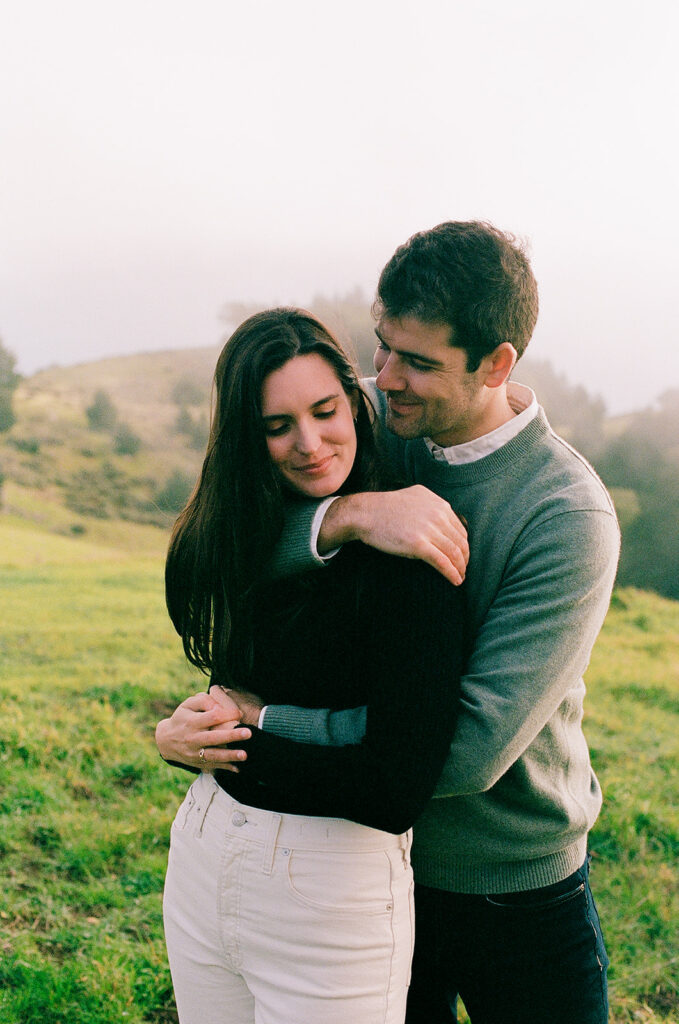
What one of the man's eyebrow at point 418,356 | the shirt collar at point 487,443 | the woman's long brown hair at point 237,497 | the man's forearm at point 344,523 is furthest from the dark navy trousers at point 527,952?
the man's eyebrow at point 418,356

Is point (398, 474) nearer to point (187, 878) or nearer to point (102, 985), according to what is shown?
point (187, 878)

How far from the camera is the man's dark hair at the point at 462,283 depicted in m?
2.12

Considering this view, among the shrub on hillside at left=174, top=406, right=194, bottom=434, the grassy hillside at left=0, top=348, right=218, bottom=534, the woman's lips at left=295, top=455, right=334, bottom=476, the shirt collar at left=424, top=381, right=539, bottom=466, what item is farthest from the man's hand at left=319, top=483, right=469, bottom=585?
the shrub on hillside at left=174, top=406, right=194, bottom=434

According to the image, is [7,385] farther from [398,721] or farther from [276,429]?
[398,721]

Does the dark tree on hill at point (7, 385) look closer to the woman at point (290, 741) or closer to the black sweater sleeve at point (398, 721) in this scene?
the woman at point (290, 741)

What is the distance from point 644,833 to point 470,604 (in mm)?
3218

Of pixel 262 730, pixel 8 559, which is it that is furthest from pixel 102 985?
pixel 8 559

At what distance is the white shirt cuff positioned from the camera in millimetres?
1760

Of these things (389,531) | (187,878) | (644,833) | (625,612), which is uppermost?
(389,531)

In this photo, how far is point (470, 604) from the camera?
1.90 metres

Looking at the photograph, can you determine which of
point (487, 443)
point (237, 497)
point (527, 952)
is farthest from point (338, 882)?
point (487, 443)

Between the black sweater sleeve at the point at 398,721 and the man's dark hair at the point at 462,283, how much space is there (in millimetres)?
790

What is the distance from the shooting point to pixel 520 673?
67.5 inches

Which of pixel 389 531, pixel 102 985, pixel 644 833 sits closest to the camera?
pixel 389 531
